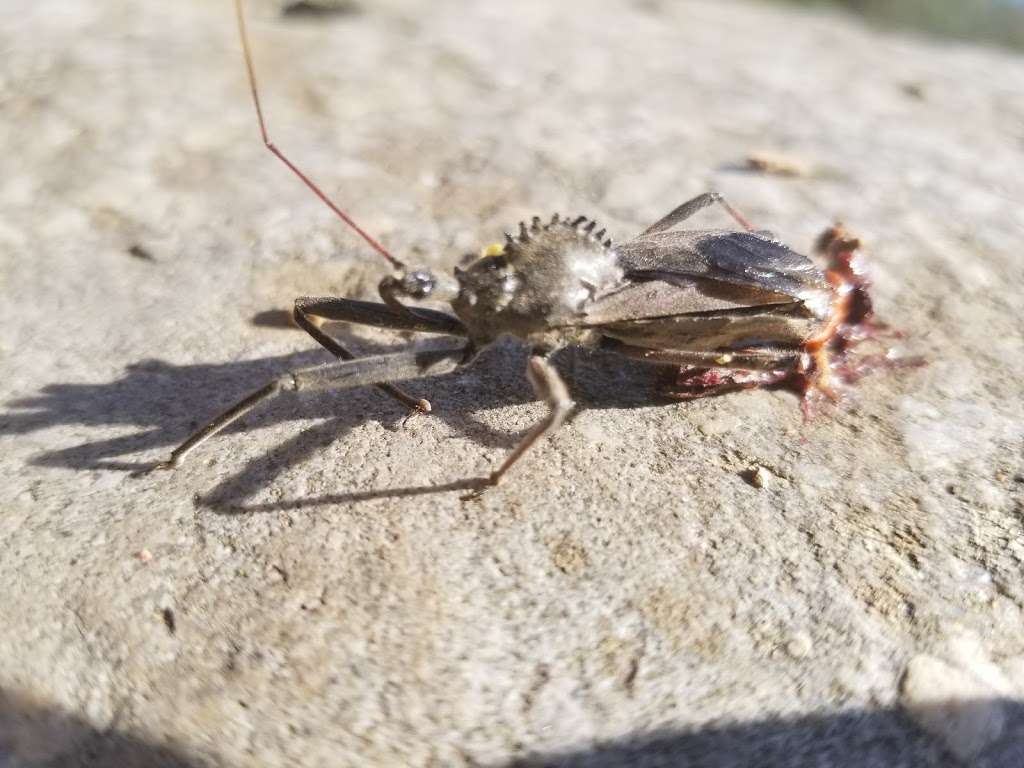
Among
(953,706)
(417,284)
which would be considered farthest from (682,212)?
(953,706)

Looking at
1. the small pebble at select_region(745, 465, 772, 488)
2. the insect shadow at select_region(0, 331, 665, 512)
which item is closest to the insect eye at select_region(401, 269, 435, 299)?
the insect shadow at select_region(0, 331, 665, 512)

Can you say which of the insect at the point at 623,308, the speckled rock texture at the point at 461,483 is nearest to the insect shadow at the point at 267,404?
the speckled rock texture at the point at 461,483

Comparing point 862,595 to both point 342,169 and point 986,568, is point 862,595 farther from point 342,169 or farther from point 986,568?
point 342,169

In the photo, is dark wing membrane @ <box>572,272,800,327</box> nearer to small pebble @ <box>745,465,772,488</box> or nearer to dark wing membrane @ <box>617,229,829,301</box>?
Answer: dark wing membrane @ <box>617,229,829,301</box>

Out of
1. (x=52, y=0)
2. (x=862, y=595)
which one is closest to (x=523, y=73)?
(x=52, y=0)

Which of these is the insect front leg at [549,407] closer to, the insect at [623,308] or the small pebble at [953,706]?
the insect at [623,308]

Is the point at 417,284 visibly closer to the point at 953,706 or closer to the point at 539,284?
the point at 539,284
